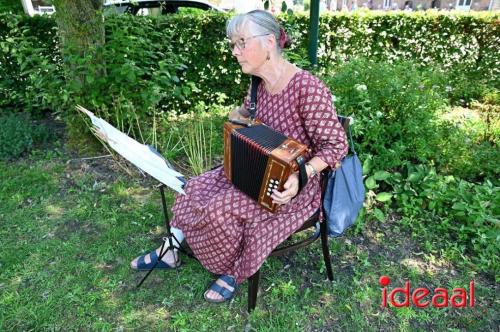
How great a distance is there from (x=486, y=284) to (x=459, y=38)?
13.9ft

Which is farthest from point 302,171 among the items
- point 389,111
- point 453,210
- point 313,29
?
point 313,29

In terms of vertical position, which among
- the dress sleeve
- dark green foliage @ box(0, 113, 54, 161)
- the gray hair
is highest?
the gray hair

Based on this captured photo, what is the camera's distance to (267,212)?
2.01 m

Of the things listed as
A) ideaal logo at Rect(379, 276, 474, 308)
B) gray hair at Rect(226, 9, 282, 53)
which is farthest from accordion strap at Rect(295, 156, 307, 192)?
ideaal logo at Rect(379, 276, 474, 308)

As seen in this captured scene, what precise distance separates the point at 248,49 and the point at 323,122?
0.53 m

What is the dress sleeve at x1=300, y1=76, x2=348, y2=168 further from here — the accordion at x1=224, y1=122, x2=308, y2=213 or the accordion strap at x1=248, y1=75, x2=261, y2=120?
the accordion strap at x1=248, y1=75, x2=261, y2=120

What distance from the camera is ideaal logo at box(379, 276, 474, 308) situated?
2.24 meters

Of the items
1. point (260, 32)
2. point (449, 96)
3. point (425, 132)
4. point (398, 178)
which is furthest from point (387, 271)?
point (449, 96)

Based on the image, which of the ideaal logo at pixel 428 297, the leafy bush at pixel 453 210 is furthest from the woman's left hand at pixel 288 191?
the leafy bush at pixel 453 210

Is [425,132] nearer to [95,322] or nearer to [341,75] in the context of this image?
[341,75]

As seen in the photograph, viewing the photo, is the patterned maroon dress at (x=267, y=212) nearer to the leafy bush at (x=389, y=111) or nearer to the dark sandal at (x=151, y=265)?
the dark sandal at (x=151, y=265)

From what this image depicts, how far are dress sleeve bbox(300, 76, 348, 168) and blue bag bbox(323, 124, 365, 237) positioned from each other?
0.14 metres

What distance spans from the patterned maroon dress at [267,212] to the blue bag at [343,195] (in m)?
0.08

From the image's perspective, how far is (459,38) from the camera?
5.42 metres
